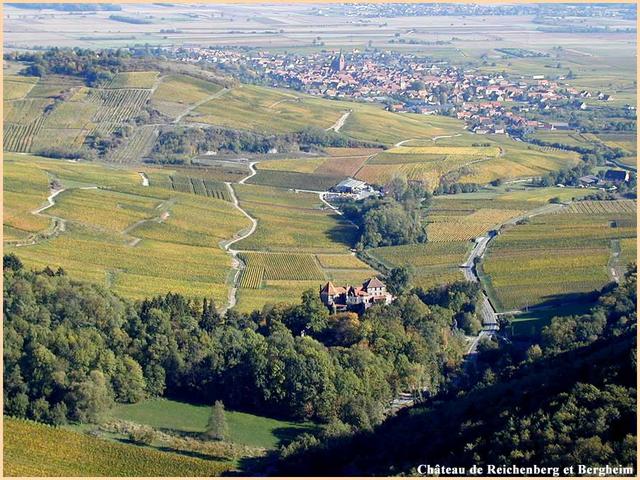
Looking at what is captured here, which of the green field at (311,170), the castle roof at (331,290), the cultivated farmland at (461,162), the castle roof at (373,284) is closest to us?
the castle roof at (331,290)

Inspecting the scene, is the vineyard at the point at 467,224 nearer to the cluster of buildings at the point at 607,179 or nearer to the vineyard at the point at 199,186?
the cluster of buildings at the point at 607,179

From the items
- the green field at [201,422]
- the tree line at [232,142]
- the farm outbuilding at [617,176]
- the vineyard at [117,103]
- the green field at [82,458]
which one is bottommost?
the tree line at [232,142]

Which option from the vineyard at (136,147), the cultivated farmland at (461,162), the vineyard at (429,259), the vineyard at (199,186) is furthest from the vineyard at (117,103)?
the vineyard at (429,259)

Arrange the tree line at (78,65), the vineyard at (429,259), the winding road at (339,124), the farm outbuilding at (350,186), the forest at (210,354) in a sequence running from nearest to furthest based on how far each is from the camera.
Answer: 1. the forest at (210,354)
2. the vineyard at (429,259)
3. the farm outbuilding at (350,186)
4. the winding road at (339,124)
5. the tree line at (78,65)

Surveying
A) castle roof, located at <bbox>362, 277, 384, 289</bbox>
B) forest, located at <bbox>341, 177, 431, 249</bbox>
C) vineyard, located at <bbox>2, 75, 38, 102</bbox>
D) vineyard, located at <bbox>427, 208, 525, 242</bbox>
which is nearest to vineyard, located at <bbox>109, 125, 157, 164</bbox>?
vineyard, located at <bbox>2, 75, 38, 102</bbox>

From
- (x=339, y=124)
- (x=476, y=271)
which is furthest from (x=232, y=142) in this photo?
(x=476, y=271)

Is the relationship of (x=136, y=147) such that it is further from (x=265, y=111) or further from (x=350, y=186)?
(x=350, y=186)

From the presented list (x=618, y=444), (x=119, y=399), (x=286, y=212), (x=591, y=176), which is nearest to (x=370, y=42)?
(x=591, y=176)
